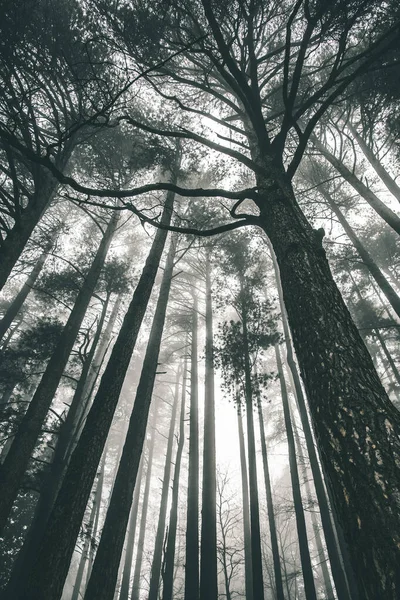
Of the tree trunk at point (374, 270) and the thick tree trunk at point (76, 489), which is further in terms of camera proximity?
the tree trunk at point (374, 270)

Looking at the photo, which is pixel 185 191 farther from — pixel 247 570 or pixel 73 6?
pixel 247 570

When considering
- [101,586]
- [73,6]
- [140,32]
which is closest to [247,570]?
[101,586]

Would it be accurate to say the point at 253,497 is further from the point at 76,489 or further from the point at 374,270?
the point at 374,270

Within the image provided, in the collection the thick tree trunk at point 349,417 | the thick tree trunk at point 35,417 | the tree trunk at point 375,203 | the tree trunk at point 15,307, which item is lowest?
the thick tree trunk at point 349,417

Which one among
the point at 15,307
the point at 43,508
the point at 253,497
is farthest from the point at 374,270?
the point at 15,307

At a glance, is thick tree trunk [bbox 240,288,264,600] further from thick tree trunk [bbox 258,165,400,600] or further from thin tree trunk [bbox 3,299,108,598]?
thick tree trunk [bbox 258,165,400,600]

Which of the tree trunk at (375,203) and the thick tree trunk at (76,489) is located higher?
the tree trunk at (375,203)

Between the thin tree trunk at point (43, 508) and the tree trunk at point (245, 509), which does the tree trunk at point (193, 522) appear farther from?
the tree trunk at point (245, 509)

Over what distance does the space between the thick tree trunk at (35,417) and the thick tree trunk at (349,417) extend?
5878 mm

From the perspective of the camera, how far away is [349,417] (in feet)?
5.16

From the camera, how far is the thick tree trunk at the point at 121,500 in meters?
4.46

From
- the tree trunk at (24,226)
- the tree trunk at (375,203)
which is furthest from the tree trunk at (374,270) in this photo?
the tree trunk at (24,226)

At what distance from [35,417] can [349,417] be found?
22.3 feet

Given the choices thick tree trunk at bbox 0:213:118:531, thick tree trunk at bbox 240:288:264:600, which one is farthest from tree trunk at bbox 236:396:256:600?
thick tree trunk at bbox 0:213:118:531
